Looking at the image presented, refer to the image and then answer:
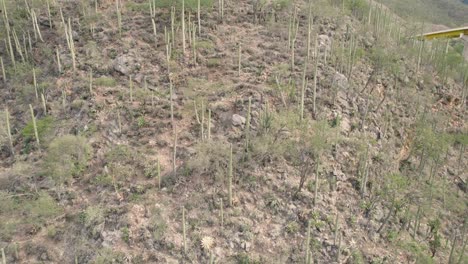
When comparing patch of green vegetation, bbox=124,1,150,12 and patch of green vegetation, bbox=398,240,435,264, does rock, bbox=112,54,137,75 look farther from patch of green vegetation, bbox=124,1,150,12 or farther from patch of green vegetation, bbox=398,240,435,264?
patch of green vegetation, bbox=398,240,435,264

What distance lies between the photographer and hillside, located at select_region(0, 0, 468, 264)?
12578mm

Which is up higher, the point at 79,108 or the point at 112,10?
the point at 112,10

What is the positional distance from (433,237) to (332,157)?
185 inches

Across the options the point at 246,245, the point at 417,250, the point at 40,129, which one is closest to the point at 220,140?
the point at 246,245

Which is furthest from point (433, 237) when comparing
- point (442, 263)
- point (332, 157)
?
point (332, 157)

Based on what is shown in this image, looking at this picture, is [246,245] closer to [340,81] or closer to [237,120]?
[237,120]

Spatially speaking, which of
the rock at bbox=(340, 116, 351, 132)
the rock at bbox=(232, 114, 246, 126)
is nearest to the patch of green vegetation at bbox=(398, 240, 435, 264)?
the rock at bbox=(340, 116, 351, 132)

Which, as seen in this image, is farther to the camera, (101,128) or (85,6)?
(85,6)

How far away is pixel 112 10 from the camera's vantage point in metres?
20.9

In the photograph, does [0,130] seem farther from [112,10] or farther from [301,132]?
[301,132]

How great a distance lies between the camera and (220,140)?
14797 mm

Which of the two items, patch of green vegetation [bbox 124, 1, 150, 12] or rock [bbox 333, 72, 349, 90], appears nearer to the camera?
rock [bbox 333, 72, 349, 90]

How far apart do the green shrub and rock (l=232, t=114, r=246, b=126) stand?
551 cm

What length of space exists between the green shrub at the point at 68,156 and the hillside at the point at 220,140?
49 millimetres
